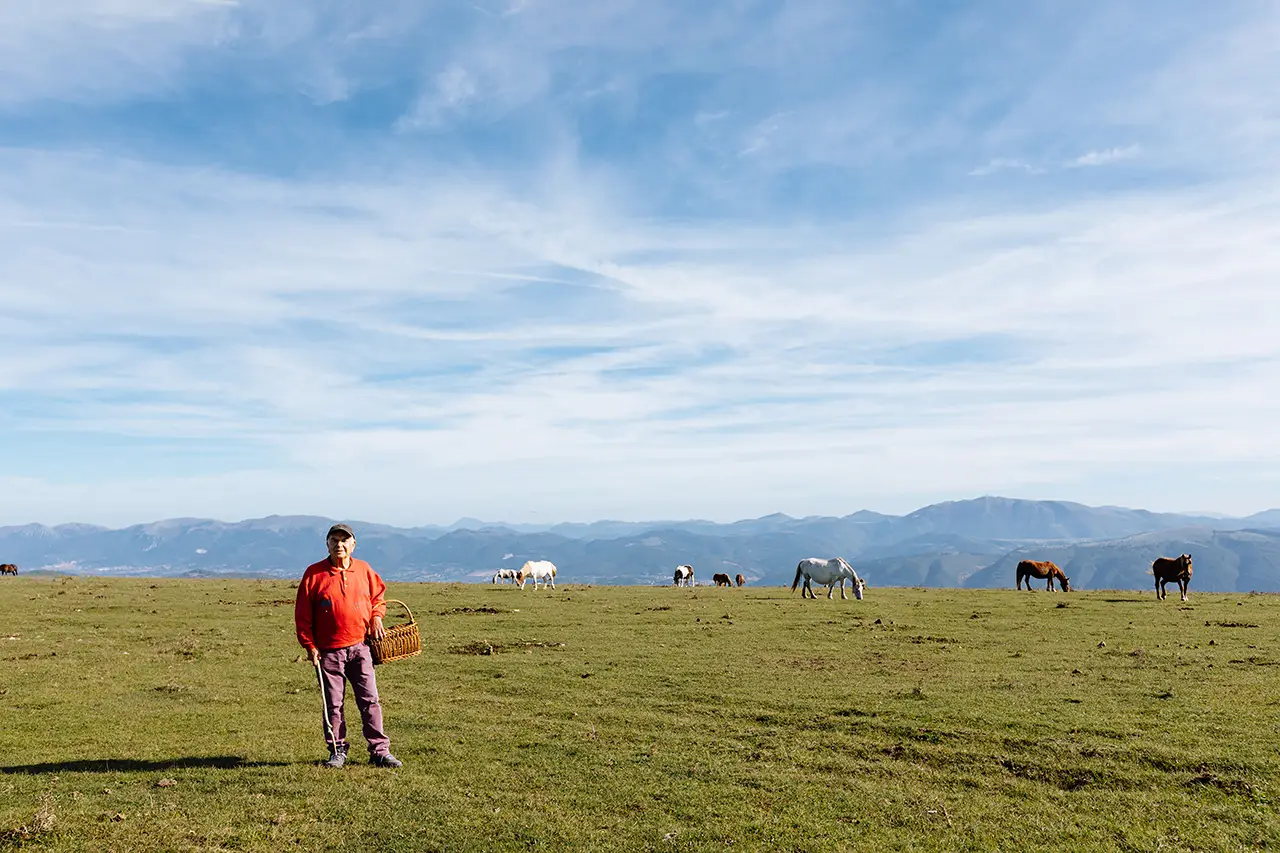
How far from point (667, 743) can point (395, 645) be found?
4.43m

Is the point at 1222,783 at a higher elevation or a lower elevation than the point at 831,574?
lower

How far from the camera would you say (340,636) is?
12117 mm

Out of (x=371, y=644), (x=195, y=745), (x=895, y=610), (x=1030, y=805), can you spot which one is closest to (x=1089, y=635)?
(x=895, y=610)

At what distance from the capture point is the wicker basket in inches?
492

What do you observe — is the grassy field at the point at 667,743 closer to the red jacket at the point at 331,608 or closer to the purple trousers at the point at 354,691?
the purple trousers at the point at 354,691

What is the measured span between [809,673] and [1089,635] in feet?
36.8

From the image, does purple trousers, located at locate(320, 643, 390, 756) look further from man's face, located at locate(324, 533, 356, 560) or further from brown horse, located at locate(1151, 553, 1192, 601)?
brown horse, located at locate(1151, 553, 1192, 601)

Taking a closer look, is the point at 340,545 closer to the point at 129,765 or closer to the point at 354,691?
the point at 354,691

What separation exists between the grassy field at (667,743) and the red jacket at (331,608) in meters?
1.78

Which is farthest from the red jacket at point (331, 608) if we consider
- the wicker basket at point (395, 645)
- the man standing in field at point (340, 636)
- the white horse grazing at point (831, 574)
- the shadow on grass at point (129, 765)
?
the white horse grazing at point (831, 574)

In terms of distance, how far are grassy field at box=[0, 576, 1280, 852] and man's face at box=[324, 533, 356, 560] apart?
2.93 m

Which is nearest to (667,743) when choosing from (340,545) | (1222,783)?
(340,545)

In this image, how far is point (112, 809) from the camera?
33.4 ft

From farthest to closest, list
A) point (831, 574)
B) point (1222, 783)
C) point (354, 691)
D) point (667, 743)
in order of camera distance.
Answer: point (831, 574) → point (667, 743) → point (354, 691) → point (1222, 783)
